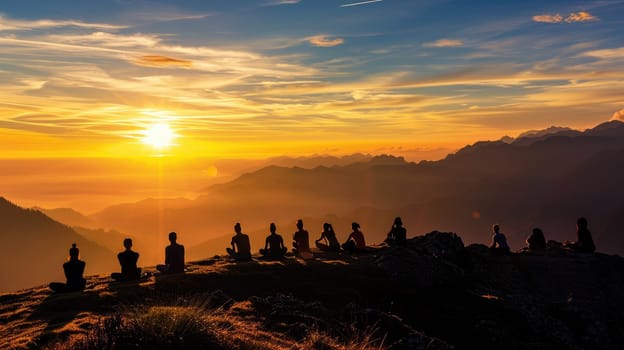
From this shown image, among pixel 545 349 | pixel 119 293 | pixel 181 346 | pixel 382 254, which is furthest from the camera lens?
pixel 382 254

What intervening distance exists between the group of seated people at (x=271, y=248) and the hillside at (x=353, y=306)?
2.89ft

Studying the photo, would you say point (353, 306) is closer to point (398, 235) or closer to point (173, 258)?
point (173, 258)

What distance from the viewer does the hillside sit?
12070 mm

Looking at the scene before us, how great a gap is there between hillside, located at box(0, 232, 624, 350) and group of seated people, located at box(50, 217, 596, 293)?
88 centimetres

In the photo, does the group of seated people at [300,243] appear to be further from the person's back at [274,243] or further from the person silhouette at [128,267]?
the person silhouette at [128,267]

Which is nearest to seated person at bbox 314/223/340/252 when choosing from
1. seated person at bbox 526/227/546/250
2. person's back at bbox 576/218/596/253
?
seated person at bbox 526/227/546/250

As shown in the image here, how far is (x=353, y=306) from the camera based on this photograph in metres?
19.4

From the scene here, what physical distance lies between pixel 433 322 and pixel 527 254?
16.6 m

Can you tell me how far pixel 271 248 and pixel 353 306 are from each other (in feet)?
36.4

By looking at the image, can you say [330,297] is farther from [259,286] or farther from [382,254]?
[382,254]

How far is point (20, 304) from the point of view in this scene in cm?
1941

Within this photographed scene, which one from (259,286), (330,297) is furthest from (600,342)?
(259,286)

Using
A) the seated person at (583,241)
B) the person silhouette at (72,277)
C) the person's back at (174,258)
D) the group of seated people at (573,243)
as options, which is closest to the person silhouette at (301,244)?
the person's back at (174,258)

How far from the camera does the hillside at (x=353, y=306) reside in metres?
12.1
